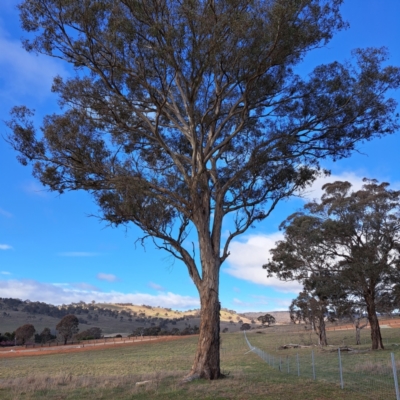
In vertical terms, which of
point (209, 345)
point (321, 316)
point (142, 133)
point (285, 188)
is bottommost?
point (209, 345)

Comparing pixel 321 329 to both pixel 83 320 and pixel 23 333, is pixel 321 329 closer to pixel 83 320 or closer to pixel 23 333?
pixel 23 333

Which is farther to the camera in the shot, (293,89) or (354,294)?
(354,294)

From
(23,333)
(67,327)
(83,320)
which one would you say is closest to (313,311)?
(67,327)

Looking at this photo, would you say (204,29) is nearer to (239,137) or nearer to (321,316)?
(239,137)

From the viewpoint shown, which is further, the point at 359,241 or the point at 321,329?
the point at 321,329

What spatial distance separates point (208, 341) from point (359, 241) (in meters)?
15.1

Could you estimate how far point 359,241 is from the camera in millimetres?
23875

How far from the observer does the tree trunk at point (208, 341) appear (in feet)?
37.1

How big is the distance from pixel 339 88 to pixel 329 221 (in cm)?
1181

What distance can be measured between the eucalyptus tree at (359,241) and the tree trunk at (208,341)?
13.5 meters

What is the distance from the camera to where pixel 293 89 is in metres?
A: 13.9

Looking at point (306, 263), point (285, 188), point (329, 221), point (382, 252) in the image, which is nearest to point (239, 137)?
point (285, 188)

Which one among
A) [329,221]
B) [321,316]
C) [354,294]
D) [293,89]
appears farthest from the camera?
[321,316]

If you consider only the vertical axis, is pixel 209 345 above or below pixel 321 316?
below
